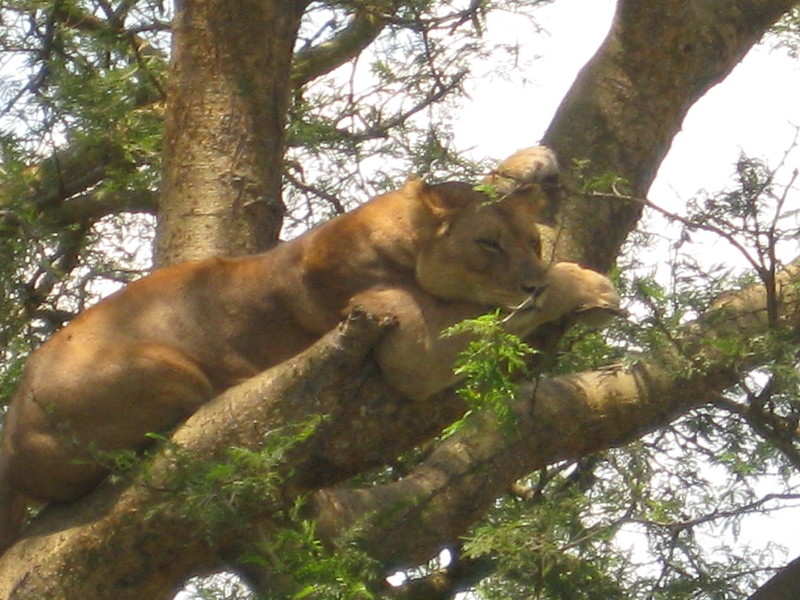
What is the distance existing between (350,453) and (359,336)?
0.47 meters

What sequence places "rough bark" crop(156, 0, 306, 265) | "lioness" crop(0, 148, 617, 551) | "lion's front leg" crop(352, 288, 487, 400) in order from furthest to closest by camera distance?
"rough bark" crop(156, 0, 306, 265) < "lioness" crop(0, 148, 617, 551) < "lion's front leg" crop(352, 288, 487, 400)

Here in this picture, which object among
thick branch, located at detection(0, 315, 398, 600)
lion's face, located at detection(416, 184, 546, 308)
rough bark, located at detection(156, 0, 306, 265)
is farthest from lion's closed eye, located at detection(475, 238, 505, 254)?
rough bark, located at detection(156, 0, 306, 265)

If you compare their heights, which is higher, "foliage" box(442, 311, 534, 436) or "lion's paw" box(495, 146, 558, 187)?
"lion's paw" box(495, 146, 558, 187)

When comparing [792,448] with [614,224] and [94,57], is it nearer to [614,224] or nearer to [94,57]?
[614,224]

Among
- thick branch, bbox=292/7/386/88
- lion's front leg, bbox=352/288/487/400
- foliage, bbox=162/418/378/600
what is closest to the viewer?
foliage, bbox=162/418/378/600

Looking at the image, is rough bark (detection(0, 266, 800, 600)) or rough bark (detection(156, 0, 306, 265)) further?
rough bark (detection(156, 0, 306, 265))

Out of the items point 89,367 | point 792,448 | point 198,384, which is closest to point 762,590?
point 792,448

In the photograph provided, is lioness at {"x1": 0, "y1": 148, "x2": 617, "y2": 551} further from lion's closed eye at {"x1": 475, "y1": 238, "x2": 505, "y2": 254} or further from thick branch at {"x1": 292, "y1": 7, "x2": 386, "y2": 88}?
thick branch at {"x1": 292, "y1": 7, "x2": 386, "y2": 88}

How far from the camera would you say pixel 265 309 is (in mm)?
5312

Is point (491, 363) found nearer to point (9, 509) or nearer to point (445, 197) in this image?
point (445, 197)

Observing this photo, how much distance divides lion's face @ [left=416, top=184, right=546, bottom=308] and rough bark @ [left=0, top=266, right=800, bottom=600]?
42 centimetres

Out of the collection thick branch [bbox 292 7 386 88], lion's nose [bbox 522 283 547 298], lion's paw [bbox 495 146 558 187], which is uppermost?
thick branch [bbox 292 7 386 88]

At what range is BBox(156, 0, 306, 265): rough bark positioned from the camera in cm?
587

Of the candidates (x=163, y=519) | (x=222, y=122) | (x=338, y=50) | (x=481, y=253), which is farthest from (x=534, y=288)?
(x=338, y=50)
